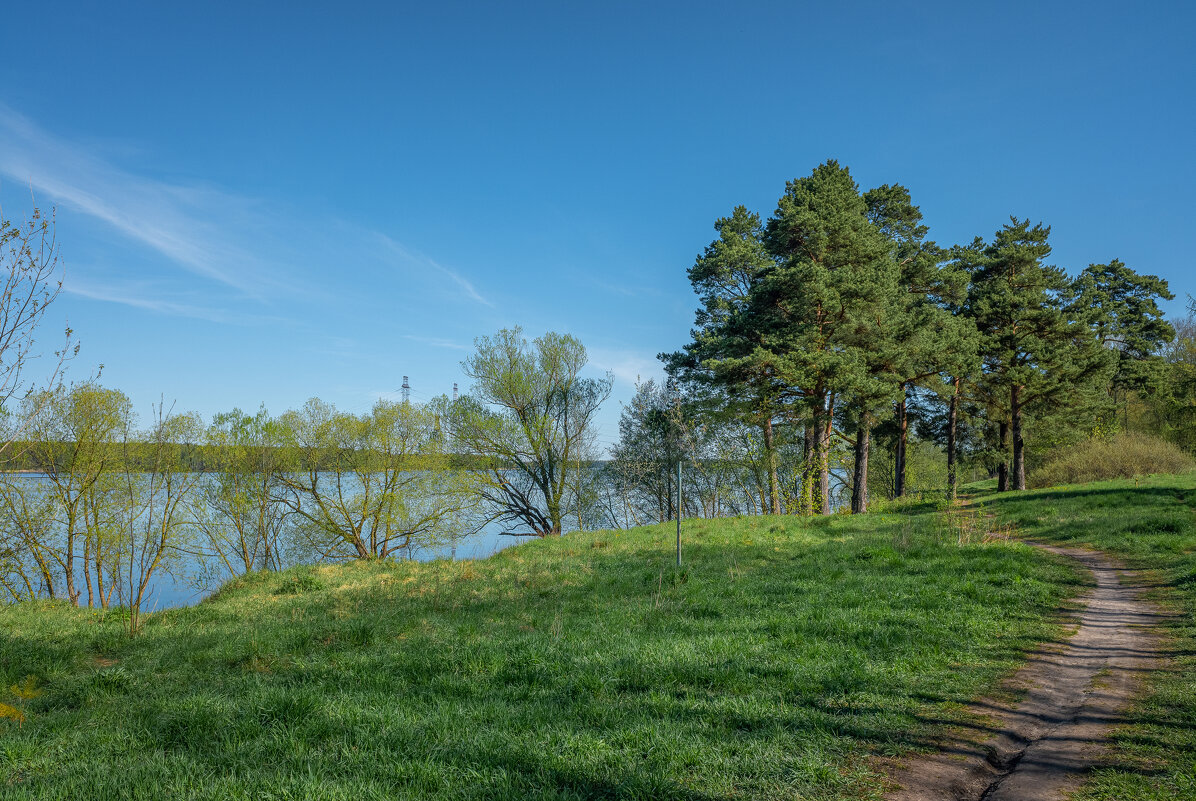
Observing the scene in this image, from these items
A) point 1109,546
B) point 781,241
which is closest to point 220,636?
point 1109,546

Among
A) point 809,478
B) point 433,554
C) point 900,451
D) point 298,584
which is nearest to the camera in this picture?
point 298,584

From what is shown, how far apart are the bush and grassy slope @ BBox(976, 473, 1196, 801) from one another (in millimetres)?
5553

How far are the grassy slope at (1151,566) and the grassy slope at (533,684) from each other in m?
1.13

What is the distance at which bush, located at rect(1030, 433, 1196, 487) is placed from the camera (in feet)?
90.3

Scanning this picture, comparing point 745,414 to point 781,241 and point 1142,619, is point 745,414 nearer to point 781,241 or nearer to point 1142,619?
point 781,241

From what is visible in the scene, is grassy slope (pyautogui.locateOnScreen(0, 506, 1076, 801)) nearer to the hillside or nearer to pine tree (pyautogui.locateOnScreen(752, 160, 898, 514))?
the hillside

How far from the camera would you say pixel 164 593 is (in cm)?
2934

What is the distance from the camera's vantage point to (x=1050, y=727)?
181 inches

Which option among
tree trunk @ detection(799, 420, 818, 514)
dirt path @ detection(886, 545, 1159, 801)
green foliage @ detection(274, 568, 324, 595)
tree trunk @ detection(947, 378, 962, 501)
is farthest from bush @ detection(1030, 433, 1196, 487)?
green foliage @ detection(274, 568, 324, 595)

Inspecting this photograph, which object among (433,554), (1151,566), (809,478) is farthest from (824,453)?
(433,554)

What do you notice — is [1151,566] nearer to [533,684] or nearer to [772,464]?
[533,684]

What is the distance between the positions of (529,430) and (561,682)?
2818 centimetres

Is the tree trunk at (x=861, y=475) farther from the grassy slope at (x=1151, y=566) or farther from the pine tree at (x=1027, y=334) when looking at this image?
the pine tree at (x=1027, y=334)

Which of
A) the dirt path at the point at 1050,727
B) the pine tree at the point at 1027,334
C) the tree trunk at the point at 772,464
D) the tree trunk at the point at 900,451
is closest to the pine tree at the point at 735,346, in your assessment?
the tree trunk at the point at 772,464
